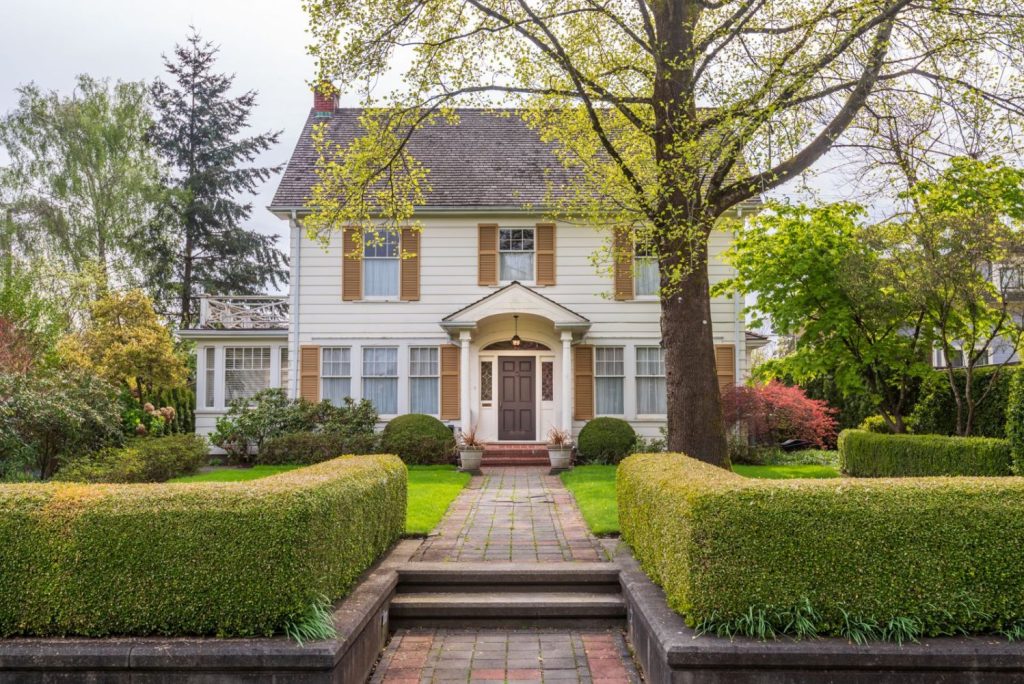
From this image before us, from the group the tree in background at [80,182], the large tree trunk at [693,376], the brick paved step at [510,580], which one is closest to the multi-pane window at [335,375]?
the large tree trunk at [693,376]

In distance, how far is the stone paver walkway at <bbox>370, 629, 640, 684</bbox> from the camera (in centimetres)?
527

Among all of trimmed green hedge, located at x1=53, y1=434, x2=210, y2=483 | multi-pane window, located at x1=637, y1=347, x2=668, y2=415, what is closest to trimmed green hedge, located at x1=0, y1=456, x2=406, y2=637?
trimmed green hedge, located at x1=53, y1=434, x2=210, y2=483

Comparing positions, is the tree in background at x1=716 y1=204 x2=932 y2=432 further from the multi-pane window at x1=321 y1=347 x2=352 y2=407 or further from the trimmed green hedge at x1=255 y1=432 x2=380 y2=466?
the multi-pane window at x1=321 y1=347 x2=352 y2=407

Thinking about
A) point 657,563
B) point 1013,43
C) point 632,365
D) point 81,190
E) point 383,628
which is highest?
point 81,190

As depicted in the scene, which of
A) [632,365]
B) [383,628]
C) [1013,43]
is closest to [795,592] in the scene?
[383,628]

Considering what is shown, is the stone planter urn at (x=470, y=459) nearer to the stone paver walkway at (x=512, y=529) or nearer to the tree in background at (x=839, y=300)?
the stone paver walkway at (x=512, y=529)

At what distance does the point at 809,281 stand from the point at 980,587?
30.9 ft

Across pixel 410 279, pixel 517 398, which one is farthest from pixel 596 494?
pixel 410 279

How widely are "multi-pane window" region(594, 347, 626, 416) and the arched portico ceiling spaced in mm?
1421

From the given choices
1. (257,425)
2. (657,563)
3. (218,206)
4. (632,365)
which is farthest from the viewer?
(218,206)

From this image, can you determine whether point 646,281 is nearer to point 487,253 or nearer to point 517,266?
point 517,266

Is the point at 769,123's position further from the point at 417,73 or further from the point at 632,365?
the point at 632,365

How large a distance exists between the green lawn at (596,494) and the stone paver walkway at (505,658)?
2560mm

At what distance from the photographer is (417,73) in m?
10.7
